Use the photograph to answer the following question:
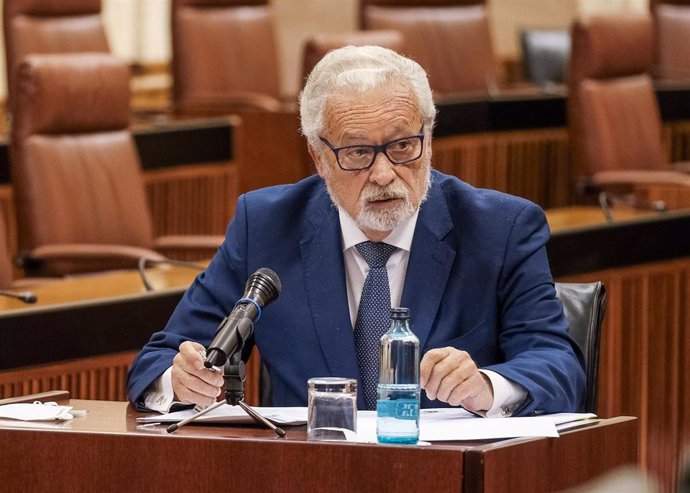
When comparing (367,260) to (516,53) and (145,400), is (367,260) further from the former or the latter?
(516,53)

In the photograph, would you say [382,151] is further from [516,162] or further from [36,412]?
[516,162]

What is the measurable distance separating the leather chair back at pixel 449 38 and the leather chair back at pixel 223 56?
54 centimetres

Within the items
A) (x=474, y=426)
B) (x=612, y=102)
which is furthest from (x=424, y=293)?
(x=612, y=102)

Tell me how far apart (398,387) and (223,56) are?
4.99 metres

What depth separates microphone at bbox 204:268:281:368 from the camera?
69.1 inches

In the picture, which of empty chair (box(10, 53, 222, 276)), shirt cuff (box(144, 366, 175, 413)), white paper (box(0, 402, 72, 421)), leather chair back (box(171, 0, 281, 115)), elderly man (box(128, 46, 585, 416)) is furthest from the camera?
leather chair back (box(171, 0, 281, 115))

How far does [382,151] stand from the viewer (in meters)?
2.18

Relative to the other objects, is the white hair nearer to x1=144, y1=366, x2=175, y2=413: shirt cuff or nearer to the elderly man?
the elderly man

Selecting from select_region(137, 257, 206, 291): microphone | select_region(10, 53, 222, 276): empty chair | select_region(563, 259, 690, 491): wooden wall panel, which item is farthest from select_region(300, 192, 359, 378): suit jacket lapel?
→ select_region(10, 53, 222, 276): empty chair

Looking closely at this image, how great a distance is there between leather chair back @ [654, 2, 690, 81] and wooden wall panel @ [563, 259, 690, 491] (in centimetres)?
354

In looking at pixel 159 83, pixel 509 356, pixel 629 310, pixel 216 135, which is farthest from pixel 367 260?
pixel 159 83

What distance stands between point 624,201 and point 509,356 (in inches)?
111

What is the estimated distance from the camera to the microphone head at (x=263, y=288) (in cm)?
184

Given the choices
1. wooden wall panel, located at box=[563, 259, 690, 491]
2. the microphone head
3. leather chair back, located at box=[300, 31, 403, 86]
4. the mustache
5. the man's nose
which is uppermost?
leather chair back, located at box=[300, 31, 403, 86]
